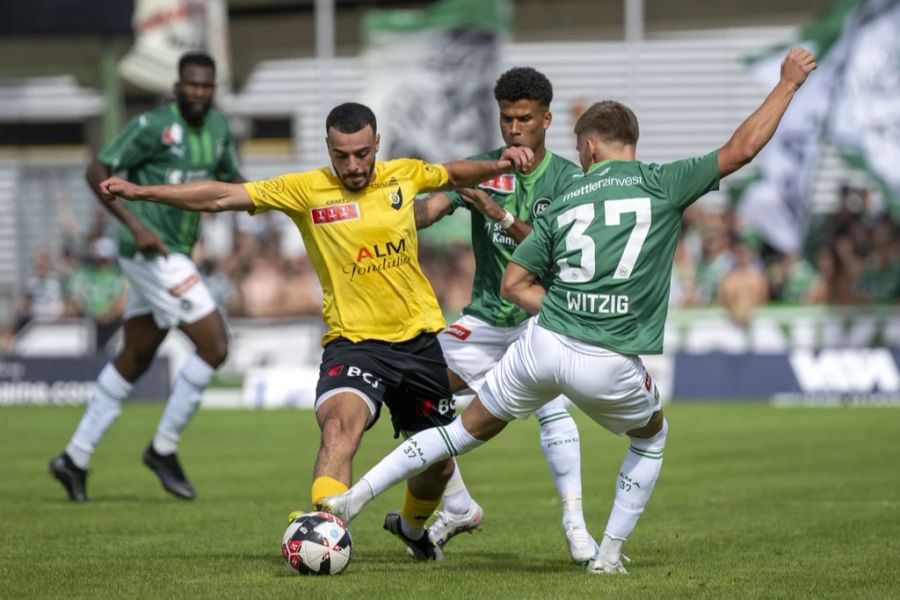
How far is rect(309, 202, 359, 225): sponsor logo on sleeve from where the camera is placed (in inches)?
321

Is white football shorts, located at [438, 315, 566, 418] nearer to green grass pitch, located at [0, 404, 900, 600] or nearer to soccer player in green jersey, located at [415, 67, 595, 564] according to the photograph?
soccer player in green jersey, located at [415, 67, 595, 564]

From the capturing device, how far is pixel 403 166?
27.7 ft

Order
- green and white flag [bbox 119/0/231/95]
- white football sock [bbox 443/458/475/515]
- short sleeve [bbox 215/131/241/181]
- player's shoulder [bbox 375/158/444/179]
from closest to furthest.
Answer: player's shoulder [bbox 375/158/444/179] → white football sock [bbox 443/458/475/515] → short sleeve [bbox 215/131/241/181] → green and white flag [bbox 119/0/231/95]

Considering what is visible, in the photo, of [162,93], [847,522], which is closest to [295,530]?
[847,522]

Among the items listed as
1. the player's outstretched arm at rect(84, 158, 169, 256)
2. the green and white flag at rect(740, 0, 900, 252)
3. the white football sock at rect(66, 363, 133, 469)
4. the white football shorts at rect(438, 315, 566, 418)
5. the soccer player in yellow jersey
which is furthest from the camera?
the green and white flag at rect(740, 0, 900, 252)

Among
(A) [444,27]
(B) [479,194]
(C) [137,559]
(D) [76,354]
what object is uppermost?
(A) [444,27]

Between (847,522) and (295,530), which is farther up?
(295,530)

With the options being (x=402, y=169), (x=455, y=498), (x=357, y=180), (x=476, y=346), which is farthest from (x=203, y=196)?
(x=455, y=498)

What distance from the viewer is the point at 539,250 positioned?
7574 mm

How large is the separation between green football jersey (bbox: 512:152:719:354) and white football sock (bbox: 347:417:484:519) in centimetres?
73

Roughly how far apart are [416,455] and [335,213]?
1.40 meters

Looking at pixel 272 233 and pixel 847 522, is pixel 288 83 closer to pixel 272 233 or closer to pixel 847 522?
pixel 272 233

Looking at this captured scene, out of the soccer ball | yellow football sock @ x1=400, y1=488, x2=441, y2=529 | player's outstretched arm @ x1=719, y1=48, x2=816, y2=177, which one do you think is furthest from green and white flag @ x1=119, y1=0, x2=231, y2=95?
player's outstretched arm @ x1=719, y1=48, x2=816, y2=177

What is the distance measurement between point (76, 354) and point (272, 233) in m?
4.12
